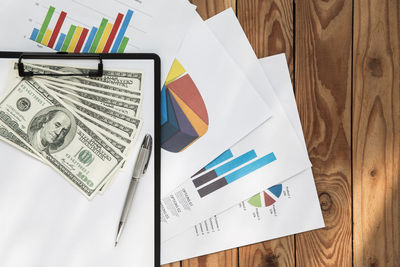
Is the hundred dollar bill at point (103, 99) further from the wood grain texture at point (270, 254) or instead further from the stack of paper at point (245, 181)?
the wood grain texture at point (270, 254)

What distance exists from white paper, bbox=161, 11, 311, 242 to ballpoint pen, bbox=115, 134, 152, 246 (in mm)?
54

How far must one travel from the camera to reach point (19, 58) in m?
0.55

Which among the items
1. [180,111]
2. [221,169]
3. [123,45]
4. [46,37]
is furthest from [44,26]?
[221,169]

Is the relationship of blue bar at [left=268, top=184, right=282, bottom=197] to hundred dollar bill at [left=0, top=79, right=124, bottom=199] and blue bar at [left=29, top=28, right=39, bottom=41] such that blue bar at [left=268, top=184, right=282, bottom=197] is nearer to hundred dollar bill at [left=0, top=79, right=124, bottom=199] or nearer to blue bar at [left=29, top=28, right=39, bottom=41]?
hundred dollar bill at [left=0, top=79, right=124, bottom=199]

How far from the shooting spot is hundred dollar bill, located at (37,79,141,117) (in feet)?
1.84

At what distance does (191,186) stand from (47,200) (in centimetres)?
21

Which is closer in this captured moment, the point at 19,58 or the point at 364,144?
the point at 19,58

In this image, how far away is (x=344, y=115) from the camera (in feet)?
2.13

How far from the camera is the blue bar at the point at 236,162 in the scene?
1.98ft

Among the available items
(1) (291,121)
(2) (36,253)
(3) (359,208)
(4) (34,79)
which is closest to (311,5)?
(1) (291,121)

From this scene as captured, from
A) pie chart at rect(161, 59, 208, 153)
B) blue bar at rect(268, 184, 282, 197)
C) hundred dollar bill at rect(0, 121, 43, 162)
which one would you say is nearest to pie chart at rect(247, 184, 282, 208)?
blue bar at rect(268, 184, 282, 197)

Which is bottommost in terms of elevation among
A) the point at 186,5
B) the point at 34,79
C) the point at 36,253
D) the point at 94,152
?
the point at 36,253

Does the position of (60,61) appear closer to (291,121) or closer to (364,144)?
(291,121)

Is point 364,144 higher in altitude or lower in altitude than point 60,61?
lower
